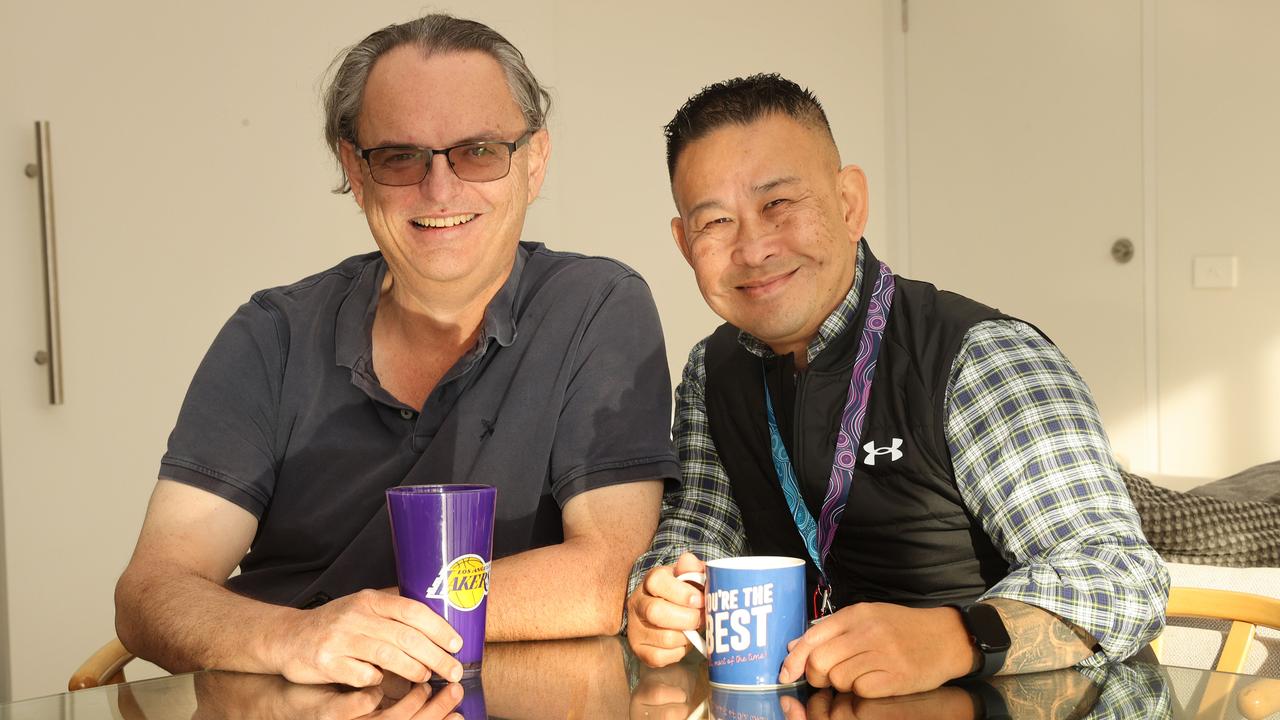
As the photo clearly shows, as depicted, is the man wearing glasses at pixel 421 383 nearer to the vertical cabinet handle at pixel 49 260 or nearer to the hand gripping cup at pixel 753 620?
the hand gripping cup at pixel 753 620

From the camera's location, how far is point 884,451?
4.98 feet

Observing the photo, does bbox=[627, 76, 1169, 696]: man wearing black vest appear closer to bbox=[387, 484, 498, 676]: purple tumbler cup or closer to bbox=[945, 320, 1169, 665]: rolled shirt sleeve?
bbox=[945, 320, 1169, 665]: rolled shirt sleeve

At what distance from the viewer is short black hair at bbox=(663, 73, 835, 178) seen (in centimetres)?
161

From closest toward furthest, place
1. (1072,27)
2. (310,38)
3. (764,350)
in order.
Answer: (764,350), (310,38), (1072,27)

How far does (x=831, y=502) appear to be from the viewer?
1531 millimetres

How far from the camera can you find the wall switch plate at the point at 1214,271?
15.7 feet

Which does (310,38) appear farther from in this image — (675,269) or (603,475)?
(603,475)

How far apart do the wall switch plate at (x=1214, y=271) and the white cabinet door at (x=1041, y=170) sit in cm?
24

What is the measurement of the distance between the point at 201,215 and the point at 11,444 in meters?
0.87

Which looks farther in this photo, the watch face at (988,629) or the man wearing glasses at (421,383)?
the man wearing glasses at (421,383)

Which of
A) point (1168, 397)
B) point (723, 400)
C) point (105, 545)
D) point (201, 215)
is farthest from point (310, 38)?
point (1168, 397)

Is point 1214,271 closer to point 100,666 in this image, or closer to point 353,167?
point 353,167

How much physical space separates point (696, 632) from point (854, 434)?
0.45 meters

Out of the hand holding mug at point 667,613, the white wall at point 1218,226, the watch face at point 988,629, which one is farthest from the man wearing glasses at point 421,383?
the white wall at point 1218,226
